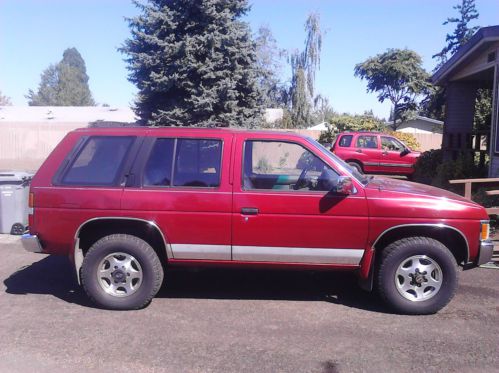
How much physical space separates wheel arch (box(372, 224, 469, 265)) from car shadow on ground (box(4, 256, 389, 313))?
0.75m

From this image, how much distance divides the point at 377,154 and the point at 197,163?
1343cm

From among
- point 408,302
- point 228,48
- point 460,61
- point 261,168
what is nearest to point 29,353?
point 261,168

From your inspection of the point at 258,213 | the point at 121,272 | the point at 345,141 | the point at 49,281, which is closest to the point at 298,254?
the point at 258,213

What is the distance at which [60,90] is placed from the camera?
99.1 meters

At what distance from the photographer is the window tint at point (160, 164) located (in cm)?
532

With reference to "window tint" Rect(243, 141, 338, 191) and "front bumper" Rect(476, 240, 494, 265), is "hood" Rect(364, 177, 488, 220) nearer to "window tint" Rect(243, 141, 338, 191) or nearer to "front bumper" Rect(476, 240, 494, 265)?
"front bumper" Rect(476, 240, 494, 265)

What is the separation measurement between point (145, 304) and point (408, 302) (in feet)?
8.69

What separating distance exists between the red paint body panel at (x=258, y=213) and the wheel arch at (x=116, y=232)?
1.8 inches

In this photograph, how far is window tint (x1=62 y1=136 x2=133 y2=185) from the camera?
5.36 m

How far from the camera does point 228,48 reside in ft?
55.4

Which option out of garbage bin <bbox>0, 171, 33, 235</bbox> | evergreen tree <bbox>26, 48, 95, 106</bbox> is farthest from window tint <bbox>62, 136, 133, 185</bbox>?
evergreen tree <bbox>26, 48, 95, 106</bbox>

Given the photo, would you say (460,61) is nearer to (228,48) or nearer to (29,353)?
(228,48)

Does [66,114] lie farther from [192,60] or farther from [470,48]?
[470,48]

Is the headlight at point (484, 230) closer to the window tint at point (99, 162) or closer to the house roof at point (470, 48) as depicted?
the window tint at point (99, 162)
